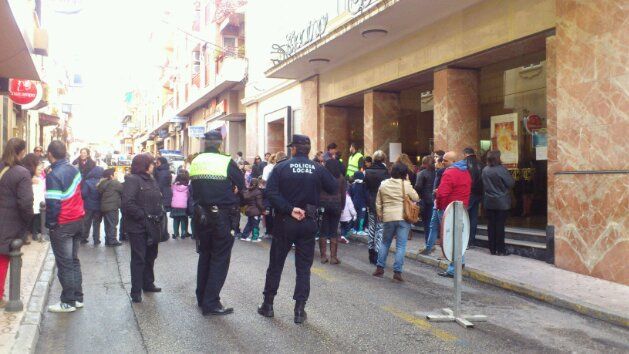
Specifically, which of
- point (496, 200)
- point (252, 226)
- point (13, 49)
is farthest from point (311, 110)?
point (496, 200)

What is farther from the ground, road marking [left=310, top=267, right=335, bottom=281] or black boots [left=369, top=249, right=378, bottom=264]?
black boots [left=369, top=249, right=378, bottom=264]

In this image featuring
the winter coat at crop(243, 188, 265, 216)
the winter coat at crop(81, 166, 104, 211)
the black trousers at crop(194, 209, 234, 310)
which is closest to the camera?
the black trousers at crop(194, 209, 234, 310)

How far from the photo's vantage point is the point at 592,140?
27.0ft

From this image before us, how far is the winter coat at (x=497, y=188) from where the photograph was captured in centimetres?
969

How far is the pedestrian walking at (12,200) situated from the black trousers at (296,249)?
2618 millimetres

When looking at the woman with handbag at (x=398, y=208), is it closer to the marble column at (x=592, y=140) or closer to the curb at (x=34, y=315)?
the marble column at (x=592, y=140)

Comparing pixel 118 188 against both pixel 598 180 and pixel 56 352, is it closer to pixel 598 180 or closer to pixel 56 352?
pixel 56 352

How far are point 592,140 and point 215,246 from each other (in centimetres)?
574

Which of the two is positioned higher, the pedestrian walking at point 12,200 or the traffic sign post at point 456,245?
the pedestrian walking at point 12,200

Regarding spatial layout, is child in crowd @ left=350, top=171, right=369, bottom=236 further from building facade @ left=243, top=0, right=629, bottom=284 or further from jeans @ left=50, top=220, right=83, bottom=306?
jeans @ left=50, top=220, right=83, bottom=306

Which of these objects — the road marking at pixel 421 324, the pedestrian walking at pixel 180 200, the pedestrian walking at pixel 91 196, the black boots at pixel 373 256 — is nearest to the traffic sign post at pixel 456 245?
the road marking at pixel 421 324

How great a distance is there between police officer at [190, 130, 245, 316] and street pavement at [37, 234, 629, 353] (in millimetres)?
312

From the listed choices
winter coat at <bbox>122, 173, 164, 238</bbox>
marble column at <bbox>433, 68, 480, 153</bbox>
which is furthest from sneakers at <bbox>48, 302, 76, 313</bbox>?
marble column at <bbox>433, 68, 480, 153</bbox>

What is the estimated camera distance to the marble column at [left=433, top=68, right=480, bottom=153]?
12258 millimetres
